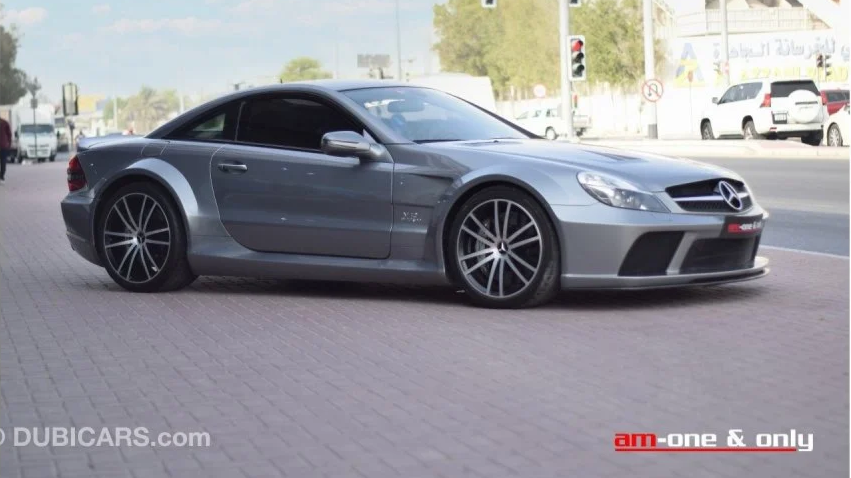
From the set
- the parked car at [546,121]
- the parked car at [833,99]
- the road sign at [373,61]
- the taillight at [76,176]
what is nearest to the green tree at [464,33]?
the road sign at [373,61]

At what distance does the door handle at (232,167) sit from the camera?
9.95m

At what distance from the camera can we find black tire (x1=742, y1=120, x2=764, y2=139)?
41.5m

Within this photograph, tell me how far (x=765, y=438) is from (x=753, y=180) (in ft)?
66.2

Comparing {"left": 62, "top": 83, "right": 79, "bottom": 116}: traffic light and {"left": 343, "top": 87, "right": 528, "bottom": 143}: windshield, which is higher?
{"left": 62, "top": 83, "right": 79, "bottom": 116}: traffic light

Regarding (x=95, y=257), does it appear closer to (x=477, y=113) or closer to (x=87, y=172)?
(x=87, y=172)

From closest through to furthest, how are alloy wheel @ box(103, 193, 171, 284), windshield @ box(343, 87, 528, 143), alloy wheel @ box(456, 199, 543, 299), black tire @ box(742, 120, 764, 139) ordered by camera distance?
alloy wheel @ box(456, 199, 543, 299) → windshield @ box(343, 87, 528, 143) → alloy wheel @ box(103, 193, 171, 284) → black tire @ box(742, 120, 764, 139)

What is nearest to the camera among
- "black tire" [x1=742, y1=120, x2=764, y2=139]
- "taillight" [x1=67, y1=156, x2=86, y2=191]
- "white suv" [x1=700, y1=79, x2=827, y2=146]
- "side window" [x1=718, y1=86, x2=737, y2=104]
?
"taillight" [x1=67, y1=156, x2=86, y2=191]

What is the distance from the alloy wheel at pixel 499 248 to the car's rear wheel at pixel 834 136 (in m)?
30.1

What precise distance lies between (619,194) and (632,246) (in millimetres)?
297

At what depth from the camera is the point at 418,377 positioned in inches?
269

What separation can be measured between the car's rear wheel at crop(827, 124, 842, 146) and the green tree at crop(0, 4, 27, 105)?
286 feet

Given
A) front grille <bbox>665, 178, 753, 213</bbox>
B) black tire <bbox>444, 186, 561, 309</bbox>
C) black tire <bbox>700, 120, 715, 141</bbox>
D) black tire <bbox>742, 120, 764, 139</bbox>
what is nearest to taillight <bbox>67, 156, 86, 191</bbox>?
black tire <bbox>444, 186, 561, 309</bbox>

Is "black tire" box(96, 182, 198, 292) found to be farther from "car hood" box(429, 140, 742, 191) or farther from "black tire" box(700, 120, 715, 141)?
"black tire" box(700, 120, 715, 141)

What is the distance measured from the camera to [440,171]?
916 centimetres
